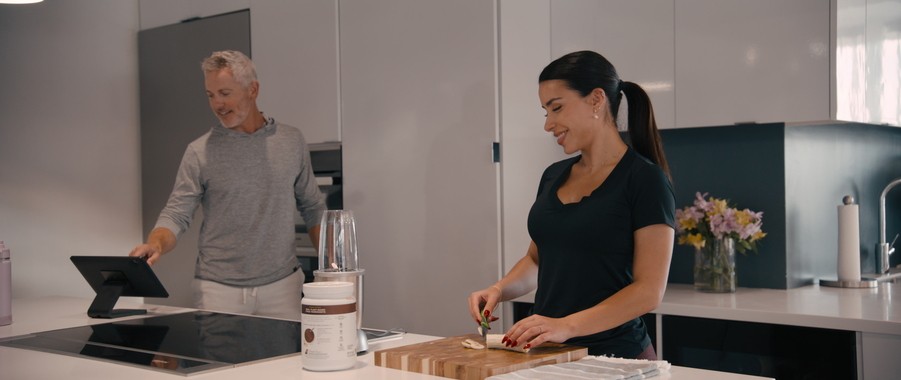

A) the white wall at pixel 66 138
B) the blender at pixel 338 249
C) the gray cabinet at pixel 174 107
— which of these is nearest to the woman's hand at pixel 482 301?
the blender at pixel 338 249

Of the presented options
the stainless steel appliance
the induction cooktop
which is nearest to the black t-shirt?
the induction cooktop

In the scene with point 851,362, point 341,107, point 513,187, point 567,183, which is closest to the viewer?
point 567,183

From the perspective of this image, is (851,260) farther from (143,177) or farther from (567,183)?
(143,177)

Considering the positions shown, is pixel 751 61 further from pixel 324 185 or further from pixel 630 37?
pixel 324 185

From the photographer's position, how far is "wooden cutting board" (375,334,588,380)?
1.50 m

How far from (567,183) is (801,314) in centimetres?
83

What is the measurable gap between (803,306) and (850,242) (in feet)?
2.07

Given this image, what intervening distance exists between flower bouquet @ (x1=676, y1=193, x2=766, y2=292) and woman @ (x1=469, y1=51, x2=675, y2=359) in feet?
3.47

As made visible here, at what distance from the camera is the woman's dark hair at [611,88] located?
6.37 ft

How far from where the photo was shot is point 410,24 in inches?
127

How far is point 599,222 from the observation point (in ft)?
6.09

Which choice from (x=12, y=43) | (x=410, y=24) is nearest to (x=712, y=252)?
(x=410, y=24)

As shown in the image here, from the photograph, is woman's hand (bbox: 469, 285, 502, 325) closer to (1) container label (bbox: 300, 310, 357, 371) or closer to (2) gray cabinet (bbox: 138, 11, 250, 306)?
(1) container label (bbox: 300, 310, 357, 371)

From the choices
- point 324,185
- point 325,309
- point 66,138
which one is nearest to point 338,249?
point 325,309
